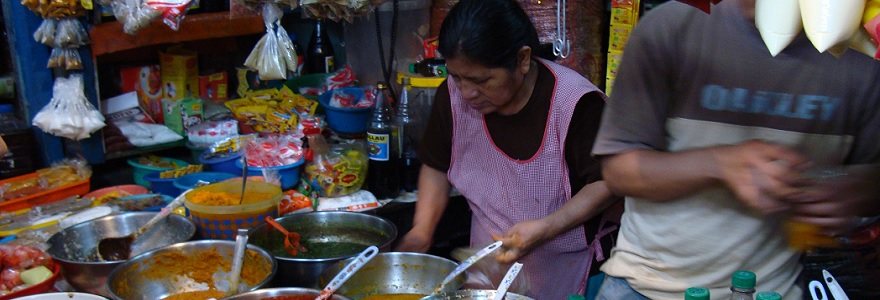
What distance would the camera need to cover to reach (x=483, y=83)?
197 cm

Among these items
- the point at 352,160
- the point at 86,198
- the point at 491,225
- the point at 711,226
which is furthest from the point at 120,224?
the point at 711,226

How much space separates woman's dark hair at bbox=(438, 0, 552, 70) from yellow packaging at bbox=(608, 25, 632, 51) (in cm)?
123

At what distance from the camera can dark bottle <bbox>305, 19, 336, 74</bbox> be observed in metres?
3.70

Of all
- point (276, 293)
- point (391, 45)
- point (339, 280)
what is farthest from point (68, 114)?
point (339, 280)

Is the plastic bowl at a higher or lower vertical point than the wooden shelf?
lower

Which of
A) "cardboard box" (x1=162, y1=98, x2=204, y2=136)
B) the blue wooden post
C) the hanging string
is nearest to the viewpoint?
the blue wooden post

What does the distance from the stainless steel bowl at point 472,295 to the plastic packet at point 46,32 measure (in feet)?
6.43

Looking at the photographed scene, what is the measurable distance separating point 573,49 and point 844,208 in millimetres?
2238

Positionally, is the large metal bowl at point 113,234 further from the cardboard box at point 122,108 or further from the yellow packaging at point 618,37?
the yellow packaging at point 618,37

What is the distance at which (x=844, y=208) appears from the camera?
3.32 feet

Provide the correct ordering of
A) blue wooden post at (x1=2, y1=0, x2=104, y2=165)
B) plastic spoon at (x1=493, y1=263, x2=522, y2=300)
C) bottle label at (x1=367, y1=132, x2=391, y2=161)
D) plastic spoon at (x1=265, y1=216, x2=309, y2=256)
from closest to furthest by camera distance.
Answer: plastic spoon at (x1=493, y1=263, x2=522, y2=300) → plastic spoon at (x1=265, y1=216, x2=309, y2=256) → blue wooden post at (x1=2, y1=0, x2=104, y2=165) → bottle label at (x1=367, y1=132, x2=391, y2=161)

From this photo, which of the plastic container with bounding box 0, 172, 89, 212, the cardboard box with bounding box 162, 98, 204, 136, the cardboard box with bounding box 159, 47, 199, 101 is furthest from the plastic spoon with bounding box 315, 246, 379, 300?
the cardboard box with bounding box 159, 47, 199, 101

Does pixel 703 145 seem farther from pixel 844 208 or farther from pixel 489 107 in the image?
pixel 489 107

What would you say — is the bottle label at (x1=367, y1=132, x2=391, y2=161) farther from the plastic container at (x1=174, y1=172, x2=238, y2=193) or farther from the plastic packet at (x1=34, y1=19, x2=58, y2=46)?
the plastic packet at (x1=34, y1=19, x2=58, y2=46)
